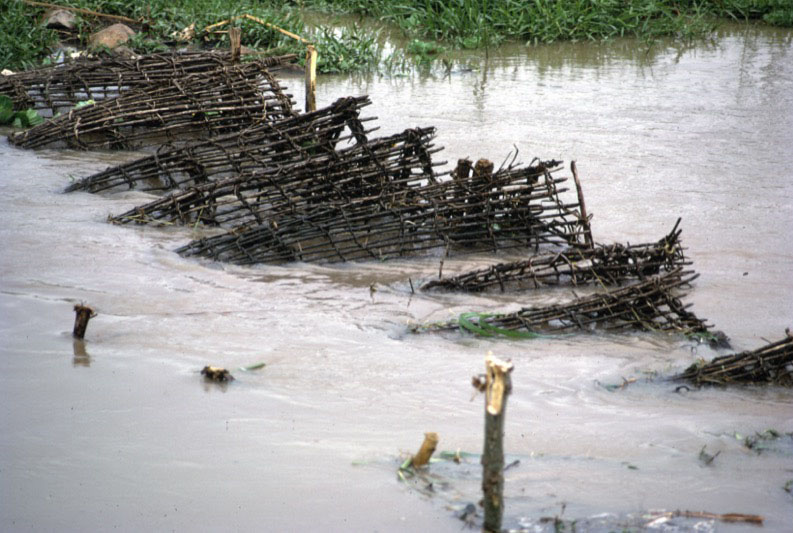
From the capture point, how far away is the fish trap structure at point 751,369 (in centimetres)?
356

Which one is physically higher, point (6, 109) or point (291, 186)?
point (6, 109)

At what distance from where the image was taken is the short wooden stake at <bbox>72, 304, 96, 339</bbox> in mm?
3514

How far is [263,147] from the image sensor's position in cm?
554

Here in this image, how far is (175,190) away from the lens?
6.30 metres

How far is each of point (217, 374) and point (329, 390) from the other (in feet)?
1.32

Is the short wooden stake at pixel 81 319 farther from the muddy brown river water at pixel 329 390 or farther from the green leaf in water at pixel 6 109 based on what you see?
the green leaf in water at pixel 6 109

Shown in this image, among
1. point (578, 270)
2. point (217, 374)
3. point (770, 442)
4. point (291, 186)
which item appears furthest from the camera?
point (291, 186)

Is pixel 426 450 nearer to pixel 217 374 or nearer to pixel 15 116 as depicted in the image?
pixel 217 374

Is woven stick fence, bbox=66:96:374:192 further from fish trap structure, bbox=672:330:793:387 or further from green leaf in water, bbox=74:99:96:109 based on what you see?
fish trap structure, bbox=672:330:793:387

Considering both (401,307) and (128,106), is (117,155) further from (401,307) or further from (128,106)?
(401,307)

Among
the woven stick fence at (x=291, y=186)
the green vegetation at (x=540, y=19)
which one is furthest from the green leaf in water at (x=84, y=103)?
the green vegetation at (x=540, y=19)

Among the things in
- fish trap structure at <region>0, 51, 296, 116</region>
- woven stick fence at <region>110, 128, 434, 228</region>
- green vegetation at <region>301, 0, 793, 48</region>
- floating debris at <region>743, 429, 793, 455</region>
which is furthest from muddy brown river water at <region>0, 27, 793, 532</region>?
green vegetation at <region>301, 0, 793, 48</region>

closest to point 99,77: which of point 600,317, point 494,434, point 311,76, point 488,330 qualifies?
point 311,76

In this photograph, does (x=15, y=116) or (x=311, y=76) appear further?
(x=15, y=116)
